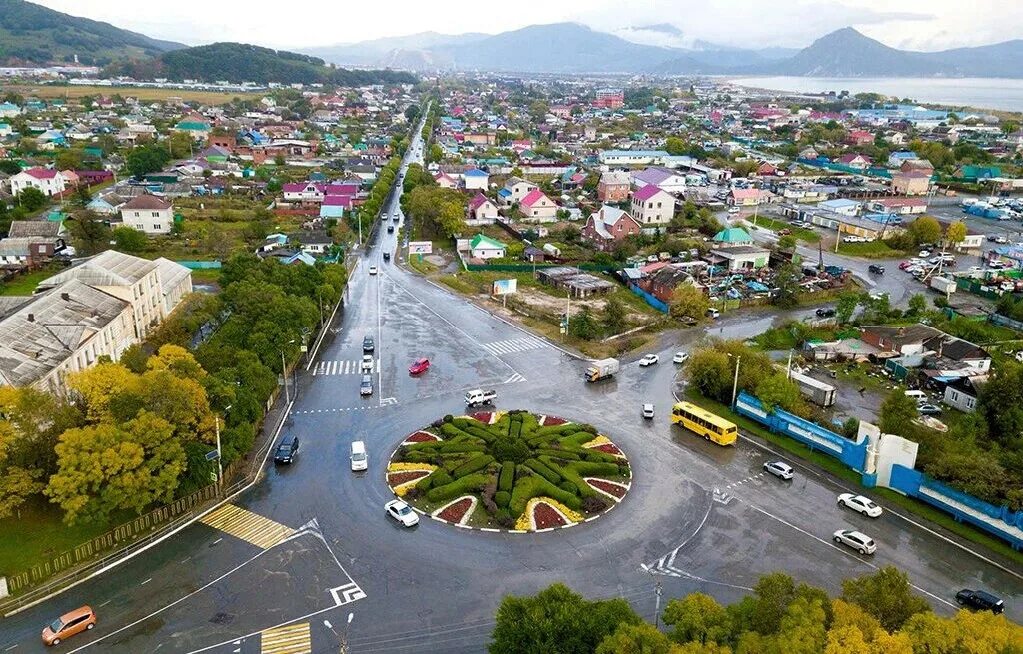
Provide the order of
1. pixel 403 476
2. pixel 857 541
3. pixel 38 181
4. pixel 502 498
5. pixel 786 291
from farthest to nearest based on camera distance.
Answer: pixel 38 181 < pixel 786 291 < pixel 403 476 < pixel 502 498 < pixel 857 541

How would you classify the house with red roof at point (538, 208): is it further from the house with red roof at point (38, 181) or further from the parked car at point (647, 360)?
the house with red roof at point (38, 181)

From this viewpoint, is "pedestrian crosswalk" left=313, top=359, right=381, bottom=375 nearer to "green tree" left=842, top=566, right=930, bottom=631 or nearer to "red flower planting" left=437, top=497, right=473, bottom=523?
"red flower planting" left=437, top=497, right=473, bottom=523

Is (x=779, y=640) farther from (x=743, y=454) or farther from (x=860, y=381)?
(x=860, y=381)

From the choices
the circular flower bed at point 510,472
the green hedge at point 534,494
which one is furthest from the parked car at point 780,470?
the green hedge at point 534,494

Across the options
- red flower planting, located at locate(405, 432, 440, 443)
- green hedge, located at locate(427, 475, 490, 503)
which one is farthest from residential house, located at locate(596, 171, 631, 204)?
green hedge, located at locate(427, 475, 490, 503)

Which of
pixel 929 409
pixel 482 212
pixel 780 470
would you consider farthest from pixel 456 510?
pixel 482 212

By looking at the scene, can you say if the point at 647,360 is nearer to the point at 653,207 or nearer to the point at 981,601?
the point at 981,601
